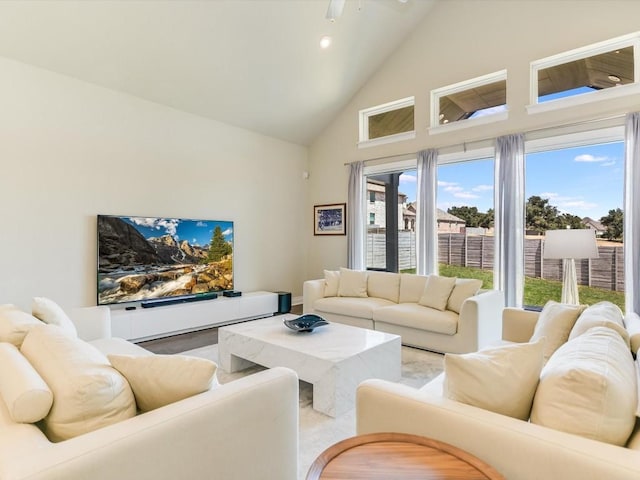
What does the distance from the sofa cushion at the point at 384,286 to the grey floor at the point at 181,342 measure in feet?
6.92

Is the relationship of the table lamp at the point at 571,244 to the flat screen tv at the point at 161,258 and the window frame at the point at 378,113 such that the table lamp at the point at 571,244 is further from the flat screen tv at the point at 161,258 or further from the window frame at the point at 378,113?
the flat screen tv at the point at 161,258

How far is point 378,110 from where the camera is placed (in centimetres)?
582

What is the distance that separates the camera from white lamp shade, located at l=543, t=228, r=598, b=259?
322 centimetres

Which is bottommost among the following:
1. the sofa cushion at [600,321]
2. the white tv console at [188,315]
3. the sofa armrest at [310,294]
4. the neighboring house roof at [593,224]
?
the white tv console at [188,315]

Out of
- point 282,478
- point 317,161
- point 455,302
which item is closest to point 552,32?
point 455,302

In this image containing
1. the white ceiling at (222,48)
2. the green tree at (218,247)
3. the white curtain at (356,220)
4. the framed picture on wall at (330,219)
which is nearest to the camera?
the white ceiling at (222,48)

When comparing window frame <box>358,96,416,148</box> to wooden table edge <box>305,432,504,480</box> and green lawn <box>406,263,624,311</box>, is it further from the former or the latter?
wooden table edge <box>305,432,504,480</box>

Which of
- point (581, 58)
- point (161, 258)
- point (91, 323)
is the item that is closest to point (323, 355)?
point (91, 323)

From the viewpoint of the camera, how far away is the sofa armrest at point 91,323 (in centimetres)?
286

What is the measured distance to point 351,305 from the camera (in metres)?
4.41

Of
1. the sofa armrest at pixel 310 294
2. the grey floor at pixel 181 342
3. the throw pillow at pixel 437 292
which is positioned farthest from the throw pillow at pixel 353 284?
the grey floor at pixel 181 342

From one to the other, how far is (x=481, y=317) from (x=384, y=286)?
142 cm

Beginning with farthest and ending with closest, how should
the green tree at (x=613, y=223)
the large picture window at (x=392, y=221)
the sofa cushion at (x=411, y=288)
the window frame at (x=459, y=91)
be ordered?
1. the large picture window at (x=392, y=221)
2. the window frame at (x=459, y=91)
3. the sofa cushion at (x=411, y=288)
4. the green tree at (x=613, y=223)

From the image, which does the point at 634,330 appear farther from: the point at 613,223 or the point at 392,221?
the point at 392,221
